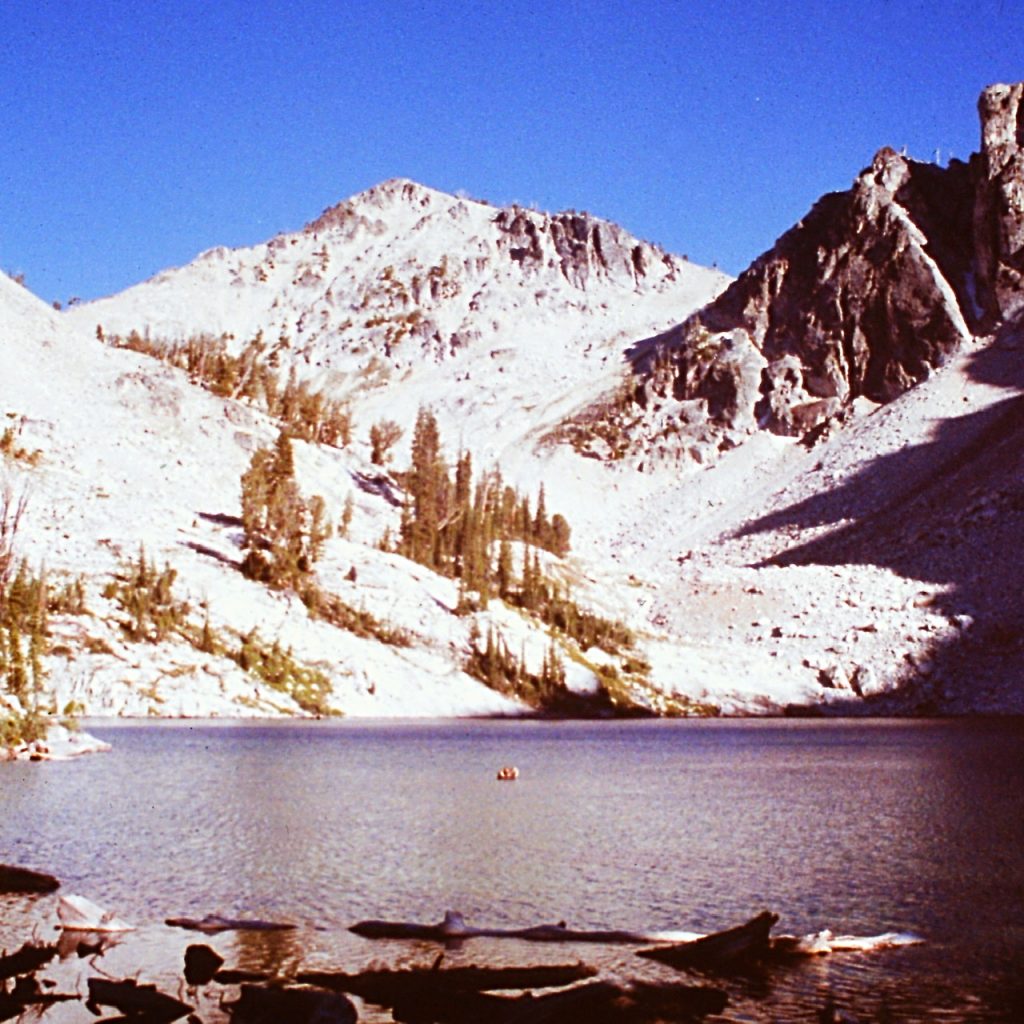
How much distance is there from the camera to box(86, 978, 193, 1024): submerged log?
16.5m

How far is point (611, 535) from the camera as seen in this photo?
584 feet

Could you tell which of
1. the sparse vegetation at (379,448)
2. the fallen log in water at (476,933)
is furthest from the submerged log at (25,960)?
the sparse vegetation at (379,448)

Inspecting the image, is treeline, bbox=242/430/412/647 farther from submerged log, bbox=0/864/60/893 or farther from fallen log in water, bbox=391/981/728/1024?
fallen log in water, bbox=391/981/728/1024

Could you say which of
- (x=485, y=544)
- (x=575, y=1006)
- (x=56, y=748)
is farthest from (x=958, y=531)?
(x=575, y=1006)

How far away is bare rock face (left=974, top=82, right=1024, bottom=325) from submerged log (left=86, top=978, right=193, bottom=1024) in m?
190

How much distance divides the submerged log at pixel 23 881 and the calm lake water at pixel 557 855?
2.07ft

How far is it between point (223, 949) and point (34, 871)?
7.10 metres

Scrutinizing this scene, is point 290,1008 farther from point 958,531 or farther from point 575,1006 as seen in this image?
point 958,531

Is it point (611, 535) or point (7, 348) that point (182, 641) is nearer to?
point (7, 348)

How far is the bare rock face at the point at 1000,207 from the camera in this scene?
618 ft

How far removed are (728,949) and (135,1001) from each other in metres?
8.65

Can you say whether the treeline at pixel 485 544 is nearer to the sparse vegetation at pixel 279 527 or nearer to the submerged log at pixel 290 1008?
the sparse vegetation at pixel 279 527

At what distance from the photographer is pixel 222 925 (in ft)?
72.1

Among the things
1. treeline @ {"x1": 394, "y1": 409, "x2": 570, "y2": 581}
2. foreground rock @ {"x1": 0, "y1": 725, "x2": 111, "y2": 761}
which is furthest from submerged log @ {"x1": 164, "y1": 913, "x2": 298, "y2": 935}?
treeline @ {"x1": 394, "y1": 409, "x2": 570, "y2": 581}
